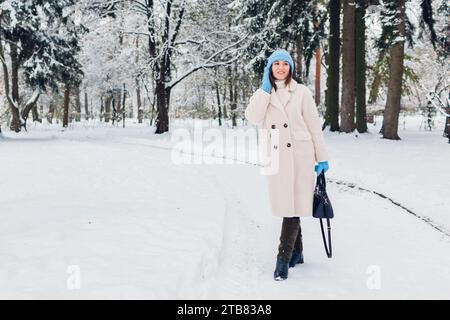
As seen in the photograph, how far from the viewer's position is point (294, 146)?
4.43 meters

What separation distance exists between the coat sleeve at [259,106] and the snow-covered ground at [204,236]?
1604 mm

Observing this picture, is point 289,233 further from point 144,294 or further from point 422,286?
point 144,294

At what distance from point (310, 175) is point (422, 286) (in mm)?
1502

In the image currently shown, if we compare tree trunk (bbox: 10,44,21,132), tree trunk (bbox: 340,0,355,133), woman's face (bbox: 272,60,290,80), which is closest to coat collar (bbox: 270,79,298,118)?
woman's face (bbox: 272,60,290,80)

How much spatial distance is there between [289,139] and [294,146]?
0.30 feet

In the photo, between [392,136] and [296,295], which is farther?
[392,136]

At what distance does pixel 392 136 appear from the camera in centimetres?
1608

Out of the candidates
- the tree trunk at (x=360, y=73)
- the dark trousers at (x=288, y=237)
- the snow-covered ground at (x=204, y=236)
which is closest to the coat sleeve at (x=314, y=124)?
the dark trousers at (x=288, y=237)

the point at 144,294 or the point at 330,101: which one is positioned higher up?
the point at 330,101

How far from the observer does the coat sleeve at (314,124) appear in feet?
14.5

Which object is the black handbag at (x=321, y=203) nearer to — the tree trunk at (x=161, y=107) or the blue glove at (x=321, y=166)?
the blue glove at (x=321, y=166)

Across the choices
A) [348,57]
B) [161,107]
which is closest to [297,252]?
[348,57]

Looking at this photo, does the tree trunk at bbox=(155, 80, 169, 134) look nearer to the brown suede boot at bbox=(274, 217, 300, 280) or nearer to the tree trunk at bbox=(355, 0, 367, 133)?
the tree trunk at bbox=(355, 0, 367, 133)
